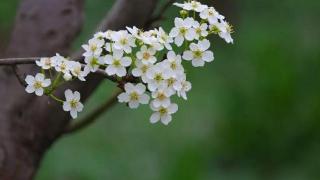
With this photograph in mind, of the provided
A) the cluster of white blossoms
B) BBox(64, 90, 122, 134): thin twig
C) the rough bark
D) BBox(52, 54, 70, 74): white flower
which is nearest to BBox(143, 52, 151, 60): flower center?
the cluster of white blossoms

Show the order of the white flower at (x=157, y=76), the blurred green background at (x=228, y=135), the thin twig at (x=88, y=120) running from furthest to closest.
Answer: the blurred green background at (x=228, y=135) → the thin twig at (x=88, y=120) → the white flower at (x=157, y=76)

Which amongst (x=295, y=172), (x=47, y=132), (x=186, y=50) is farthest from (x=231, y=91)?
(x=186, y=50)

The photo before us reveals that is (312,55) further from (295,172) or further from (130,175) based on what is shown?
(130,175)

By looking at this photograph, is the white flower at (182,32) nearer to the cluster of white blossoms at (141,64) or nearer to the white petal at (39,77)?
the cluster of white blossoms at (141,64)

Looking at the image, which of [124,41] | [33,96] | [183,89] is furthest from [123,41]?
[33,96]

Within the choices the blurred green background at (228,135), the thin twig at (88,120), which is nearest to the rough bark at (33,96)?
the thin twig at (88,120)
